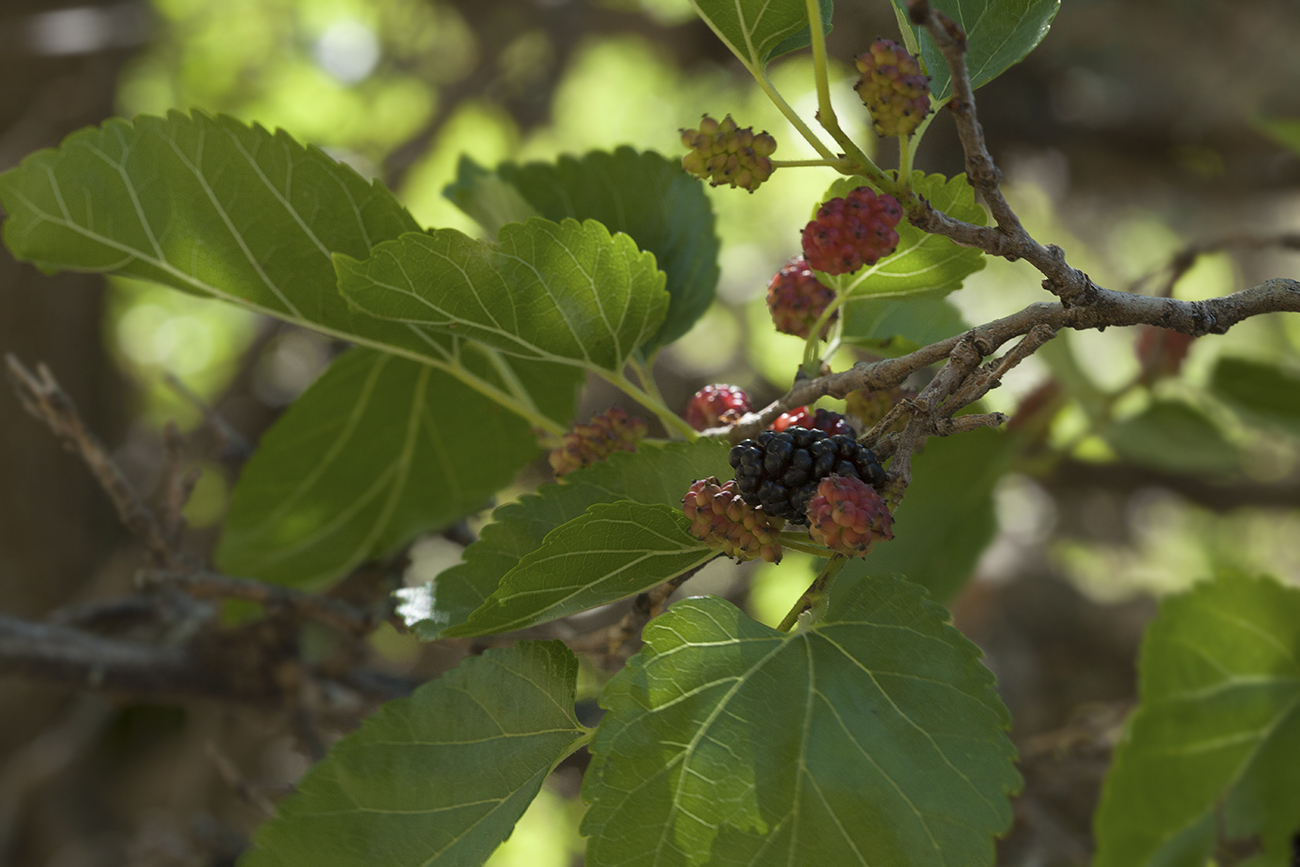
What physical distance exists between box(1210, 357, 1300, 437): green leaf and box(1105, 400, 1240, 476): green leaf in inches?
2.1

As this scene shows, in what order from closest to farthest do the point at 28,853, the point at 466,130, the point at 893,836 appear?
the point at 893,836
the point at 28,853
the point at 466,130

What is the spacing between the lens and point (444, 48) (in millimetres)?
2789

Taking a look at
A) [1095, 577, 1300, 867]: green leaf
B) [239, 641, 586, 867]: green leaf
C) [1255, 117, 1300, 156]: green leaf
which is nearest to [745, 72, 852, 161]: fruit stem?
[239, 641, 586, 867]: green leaf

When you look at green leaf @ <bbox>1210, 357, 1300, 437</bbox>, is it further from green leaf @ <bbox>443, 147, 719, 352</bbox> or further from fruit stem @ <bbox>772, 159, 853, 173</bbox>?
fruit stem @ <bbox>772, 159, 853, 173</bbox>

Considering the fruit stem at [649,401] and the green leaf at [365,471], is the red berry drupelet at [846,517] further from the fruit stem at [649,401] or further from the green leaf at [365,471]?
the green leaf at [365,471]

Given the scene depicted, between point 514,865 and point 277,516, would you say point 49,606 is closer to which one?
point 514,865

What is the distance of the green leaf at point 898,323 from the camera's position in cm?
59

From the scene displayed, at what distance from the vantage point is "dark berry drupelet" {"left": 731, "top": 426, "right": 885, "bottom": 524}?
1.40 feet

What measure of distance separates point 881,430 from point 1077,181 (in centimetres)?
198

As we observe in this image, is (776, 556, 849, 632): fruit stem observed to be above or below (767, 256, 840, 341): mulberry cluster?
below

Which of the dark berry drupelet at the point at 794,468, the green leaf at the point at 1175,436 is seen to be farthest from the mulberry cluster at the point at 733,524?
the green leaf at the point at 1175,436

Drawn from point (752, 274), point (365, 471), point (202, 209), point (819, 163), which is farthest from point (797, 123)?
point (752, 274)

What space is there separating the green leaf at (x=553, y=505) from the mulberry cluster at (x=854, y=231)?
0.11 meters

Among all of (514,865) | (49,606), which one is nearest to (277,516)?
(49,606)
